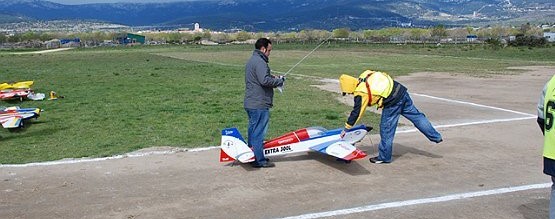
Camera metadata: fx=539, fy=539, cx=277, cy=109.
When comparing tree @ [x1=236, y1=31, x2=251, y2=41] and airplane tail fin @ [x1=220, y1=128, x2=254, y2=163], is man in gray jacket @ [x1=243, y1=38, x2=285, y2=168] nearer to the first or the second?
airplane tail fin @ [x1=220, y1=128, x2=254, y2=163]

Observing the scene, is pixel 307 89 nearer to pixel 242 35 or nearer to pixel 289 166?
pixel 289 166

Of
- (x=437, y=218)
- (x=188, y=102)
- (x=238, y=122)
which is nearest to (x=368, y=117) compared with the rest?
(x=238, y=122)

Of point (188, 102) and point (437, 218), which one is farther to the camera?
point (188, 102)

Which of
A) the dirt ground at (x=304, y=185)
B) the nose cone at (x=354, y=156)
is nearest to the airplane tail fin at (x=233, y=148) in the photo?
the dirt ground at (x=304, y=185)

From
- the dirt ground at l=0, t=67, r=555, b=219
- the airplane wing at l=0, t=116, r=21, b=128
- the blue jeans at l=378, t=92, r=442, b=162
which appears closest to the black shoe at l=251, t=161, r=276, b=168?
the dirt ground at l=0, t=67, r=555, b=219

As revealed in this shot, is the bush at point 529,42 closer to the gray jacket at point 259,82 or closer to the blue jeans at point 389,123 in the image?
the blue jeans at point 389,123

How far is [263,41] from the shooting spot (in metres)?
9.38

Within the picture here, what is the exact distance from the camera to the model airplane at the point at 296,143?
9562 mm

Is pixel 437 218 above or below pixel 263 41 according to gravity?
below

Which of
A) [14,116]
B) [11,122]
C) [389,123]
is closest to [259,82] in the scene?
[389,123]

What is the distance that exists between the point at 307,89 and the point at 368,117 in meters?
8.11

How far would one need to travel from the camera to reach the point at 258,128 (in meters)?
9.54

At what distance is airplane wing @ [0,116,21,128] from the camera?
44.4 feet

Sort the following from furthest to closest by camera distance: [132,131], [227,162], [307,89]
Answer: [307,89], [132,131], [227,162]
